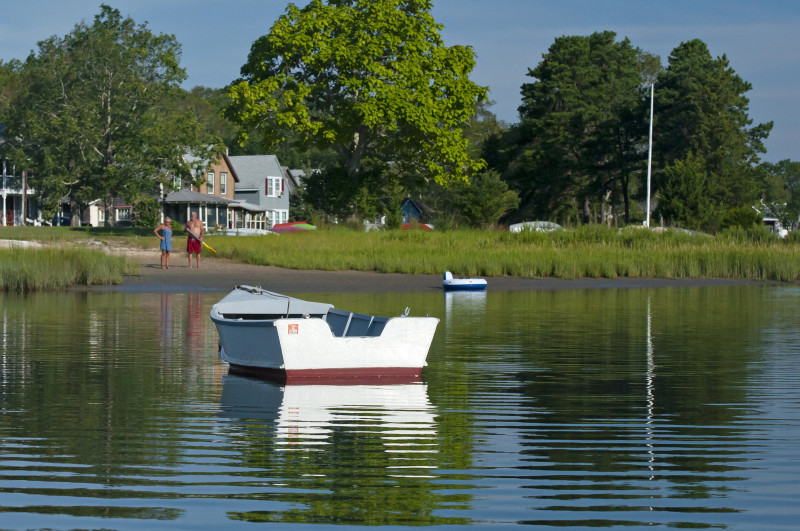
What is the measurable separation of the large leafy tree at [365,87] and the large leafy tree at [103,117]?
11.4 meters

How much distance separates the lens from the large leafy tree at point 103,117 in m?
68.8

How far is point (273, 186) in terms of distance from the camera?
102 meters

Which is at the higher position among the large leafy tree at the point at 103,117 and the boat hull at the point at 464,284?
the large leafy tree at the point at 103,117

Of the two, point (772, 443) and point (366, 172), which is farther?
point (366, 172)

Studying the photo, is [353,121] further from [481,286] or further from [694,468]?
[694,468]

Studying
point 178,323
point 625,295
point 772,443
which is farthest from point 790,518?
point 625,295

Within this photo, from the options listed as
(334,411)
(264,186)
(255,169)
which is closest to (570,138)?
(264,186)

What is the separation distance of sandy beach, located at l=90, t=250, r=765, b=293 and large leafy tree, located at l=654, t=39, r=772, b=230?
30.0 metres

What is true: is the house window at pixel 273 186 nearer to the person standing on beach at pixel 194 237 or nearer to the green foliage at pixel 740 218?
the green foliage at pixel 740 218

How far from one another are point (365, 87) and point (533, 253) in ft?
64.7

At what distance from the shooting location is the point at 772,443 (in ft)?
33.2

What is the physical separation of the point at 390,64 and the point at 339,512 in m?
54.1

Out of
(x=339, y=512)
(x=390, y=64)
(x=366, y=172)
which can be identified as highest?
(x=390, y=64)

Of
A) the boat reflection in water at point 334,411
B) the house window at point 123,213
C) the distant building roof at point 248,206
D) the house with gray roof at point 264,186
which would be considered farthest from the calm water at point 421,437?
the house with gray roof at point 264,186
